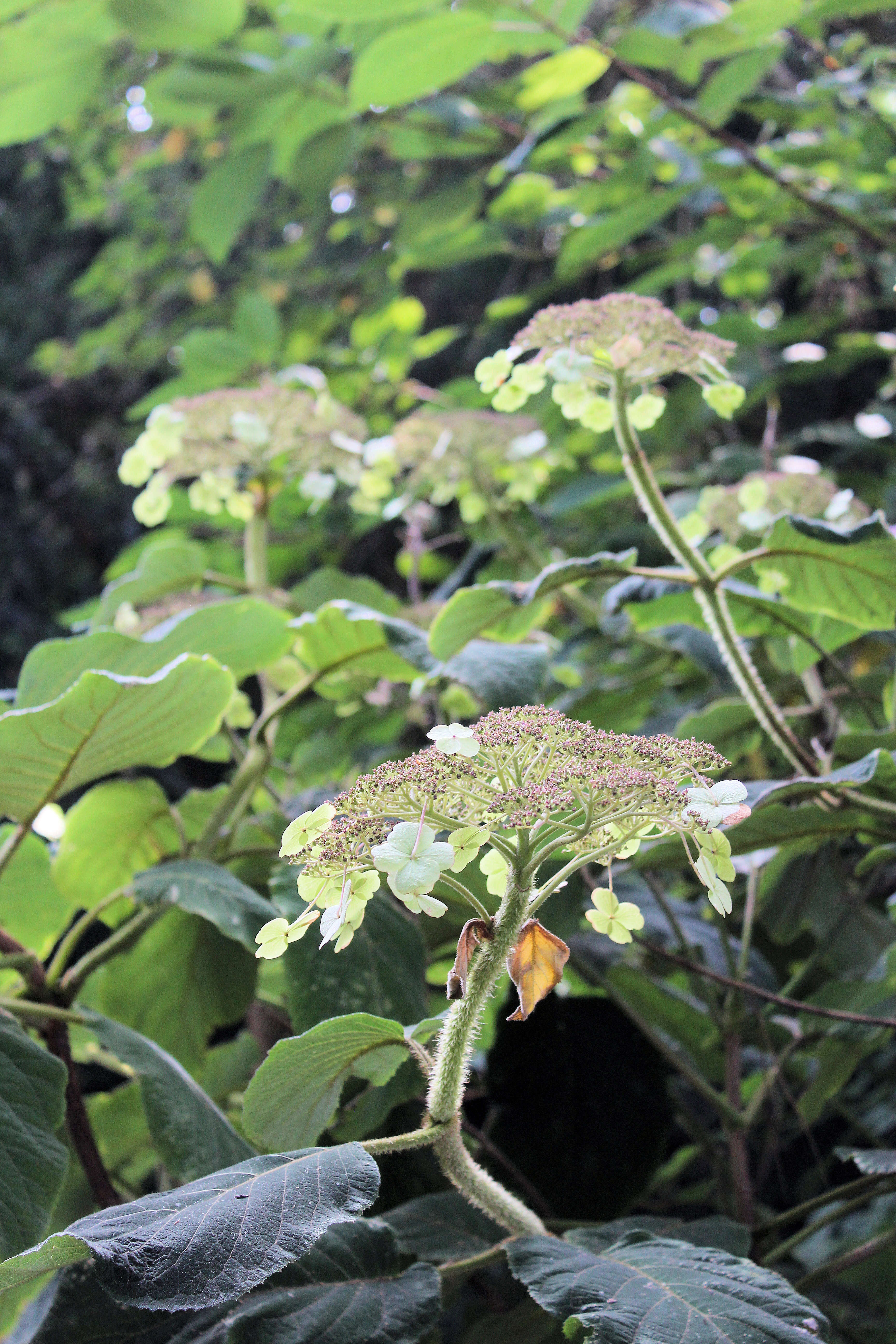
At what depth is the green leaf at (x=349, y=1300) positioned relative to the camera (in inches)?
19.3

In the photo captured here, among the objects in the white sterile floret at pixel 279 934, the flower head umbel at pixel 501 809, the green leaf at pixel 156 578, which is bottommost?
the green leaf at pixel 156 578

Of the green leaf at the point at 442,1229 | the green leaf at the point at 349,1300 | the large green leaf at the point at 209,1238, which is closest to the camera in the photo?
the large green leaf at the point at 209,1238

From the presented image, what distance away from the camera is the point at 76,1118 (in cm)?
65

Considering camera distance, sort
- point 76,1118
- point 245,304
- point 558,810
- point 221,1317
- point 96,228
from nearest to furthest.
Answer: point 558,810 < point 221,1317 < point 76,1118 < point 245,304 < point 96,228

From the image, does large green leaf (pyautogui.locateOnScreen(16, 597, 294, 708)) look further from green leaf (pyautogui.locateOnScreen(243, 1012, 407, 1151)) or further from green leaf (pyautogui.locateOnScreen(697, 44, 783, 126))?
green leaf (pyautogui.locateOnScreen(697, 44, 783, 126))

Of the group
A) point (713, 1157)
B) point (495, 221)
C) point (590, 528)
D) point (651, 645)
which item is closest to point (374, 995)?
point (713, 1157)

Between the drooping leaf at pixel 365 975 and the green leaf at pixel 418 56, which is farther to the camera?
the green leaf at pixel 418 56

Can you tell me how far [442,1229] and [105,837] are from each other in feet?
1.22

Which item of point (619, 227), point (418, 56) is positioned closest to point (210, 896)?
Answer: point (418, 56)

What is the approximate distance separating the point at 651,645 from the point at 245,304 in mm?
832

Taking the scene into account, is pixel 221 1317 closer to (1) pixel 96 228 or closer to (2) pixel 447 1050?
(2) pixel 447 1050

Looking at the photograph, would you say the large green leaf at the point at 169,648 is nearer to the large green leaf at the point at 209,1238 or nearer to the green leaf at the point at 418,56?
the large green leaf at the point at 209,1238

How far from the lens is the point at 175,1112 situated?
1.90 ft

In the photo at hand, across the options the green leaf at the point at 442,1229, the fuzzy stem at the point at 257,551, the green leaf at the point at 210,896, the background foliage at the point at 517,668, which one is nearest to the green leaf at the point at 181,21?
the background foliage at the point at 517,668
